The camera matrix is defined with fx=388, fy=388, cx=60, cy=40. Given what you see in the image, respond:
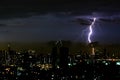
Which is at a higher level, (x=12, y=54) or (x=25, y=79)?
(x=12, y=54)

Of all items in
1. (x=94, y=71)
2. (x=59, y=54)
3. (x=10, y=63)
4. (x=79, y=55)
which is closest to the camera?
(x=94, y=71)

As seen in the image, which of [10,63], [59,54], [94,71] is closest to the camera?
[94,71]

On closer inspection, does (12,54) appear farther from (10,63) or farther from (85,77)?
(85,77)

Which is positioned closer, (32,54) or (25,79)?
(25,79)

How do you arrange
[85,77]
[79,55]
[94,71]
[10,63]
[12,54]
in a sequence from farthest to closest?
[12,54] → [10,63] → [79,55] → [94,71] → [85,77]

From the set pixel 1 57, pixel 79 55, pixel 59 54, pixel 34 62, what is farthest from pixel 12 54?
pixel 59 54

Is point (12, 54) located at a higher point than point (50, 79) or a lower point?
higher

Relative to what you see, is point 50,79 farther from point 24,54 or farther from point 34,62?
point 24,54

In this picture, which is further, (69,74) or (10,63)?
(10,63)

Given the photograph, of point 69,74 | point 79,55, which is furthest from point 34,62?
point 69,74
